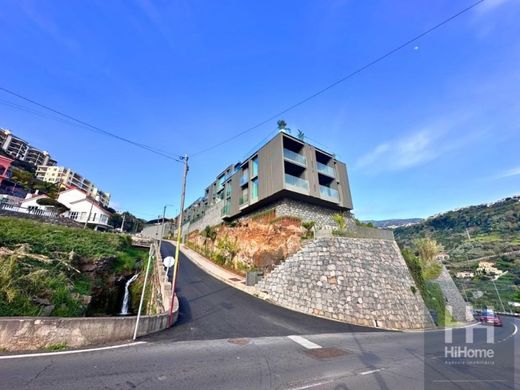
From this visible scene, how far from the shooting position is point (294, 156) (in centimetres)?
2478

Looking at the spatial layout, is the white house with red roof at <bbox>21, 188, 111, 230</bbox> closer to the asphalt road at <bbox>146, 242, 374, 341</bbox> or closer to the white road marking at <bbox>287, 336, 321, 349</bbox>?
the asphalt road at <bbox>146, 242, 374, 341</bbox>

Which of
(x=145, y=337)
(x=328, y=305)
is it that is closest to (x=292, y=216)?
(x=328, y=305)

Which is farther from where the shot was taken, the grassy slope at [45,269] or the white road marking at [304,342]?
the grassy slope at [45,269]

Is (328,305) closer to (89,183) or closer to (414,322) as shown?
(414,322)

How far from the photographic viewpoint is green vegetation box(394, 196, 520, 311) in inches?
1987

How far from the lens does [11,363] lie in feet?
15.0

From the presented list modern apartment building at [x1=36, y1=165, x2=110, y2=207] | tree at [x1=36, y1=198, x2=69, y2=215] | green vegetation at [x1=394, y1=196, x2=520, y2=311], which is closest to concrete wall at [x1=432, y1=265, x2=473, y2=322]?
green vegetation at [x1=394, y1=196, x2=520, y2=311]

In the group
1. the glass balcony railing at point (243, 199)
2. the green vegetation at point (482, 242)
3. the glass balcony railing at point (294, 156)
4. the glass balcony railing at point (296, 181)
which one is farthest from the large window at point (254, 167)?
the green vegetation at point (482, 242)

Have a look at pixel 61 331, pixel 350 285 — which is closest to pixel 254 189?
pixel 350 285

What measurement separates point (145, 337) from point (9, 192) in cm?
6091

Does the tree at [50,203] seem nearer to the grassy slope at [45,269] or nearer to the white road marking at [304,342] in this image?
the grassy slope at [45,269]

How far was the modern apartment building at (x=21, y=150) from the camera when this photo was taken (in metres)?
83.1

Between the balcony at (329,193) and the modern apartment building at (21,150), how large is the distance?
108644 millimetres

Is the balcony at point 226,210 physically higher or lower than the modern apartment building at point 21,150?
lower
